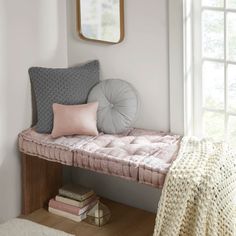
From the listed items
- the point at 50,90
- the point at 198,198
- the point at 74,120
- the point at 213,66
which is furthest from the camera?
the point at 50,90

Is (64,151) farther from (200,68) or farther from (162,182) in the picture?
(200,68)

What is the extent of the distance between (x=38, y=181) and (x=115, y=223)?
→ 0.64 m

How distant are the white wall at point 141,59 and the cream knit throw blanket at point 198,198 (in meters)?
0.72

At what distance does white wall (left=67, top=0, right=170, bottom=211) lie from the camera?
13.8 ft

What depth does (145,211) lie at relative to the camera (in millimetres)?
4504

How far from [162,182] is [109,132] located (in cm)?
78

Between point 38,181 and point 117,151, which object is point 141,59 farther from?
point 38,181

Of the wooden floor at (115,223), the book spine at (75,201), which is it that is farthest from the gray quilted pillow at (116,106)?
the wooden floor at (115,223)

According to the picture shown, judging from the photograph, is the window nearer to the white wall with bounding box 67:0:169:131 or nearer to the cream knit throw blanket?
the white wall with bounding box 67:0:169:131

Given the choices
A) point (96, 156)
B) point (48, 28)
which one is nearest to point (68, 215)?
point (96, 156)

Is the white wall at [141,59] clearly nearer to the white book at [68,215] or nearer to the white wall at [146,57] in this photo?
the white wall at [146,57]

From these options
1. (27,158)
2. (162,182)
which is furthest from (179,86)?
(27,158)

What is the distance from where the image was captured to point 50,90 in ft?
14.3

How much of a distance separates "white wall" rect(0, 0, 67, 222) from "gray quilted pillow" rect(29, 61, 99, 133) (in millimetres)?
100
